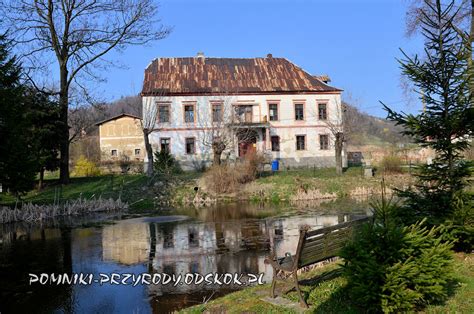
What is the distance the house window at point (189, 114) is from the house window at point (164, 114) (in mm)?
1677

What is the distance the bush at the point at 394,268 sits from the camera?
511 cm

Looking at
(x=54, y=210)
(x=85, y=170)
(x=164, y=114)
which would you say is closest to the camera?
(x=54, y=210)

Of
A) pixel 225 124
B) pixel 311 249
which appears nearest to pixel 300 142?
pixel 225 124

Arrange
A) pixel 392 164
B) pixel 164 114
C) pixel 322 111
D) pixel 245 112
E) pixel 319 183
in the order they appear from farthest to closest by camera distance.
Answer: pixel 322 111, pixel 245 112, pixel 164 114, pixel 392 164, pixel 319 183

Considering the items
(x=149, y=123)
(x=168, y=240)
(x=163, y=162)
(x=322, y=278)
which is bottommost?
(x=168, y=240)

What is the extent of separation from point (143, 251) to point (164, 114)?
92.5 feet

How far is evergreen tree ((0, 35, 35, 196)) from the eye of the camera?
55.5 ft

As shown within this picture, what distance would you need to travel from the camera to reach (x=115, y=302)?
790 centimetres

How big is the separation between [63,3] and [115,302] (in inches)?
1120

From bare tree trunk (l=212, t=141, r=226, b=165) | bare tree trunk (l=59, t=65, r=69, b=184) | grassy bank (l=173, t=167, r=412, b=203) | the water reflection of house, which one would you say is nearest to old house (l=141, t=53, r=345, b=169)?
bare tree trunk (l=212, t=141, r=226, b=165)

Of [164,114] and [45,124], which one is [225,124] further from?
[45,124]

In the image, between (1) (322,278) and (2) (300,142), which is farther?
(2) (300,142)

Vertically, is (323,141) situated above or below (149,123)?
below

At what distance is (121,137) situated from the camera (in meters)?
A: 53.6
